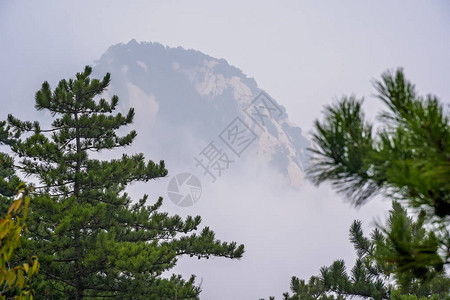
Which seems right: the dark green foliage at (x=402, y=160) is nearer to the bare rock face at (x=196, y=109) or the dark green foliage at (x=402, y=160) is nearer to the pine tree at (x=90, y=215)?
the pine tree at (x=90, y=215)

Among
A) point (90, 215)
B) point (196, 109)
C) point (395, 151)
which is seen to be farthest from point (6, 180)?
point (196, 109)

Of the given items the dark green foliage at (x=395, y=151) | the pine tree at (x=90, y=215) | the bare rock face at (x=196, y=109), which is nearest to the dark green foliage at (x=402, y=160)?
the dark green foliage at (x=395, y=151)

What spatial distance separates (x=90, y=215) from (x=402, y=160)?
7513 millimetres

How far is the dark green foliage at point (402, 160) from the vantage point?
1.81 meters

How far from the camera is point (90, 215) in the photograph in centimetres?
808

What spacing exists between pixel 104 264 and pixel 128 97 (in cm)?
11212

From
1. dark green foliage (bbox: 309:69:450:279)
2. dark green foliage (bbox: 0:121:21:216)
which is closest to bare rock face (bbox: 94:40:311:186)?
dark green foliage (bbox: 0:121:21:216)

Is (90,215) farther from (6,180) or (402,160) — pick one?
(402,160)

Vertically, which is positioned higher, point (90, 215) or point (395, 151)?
point (90, 215)

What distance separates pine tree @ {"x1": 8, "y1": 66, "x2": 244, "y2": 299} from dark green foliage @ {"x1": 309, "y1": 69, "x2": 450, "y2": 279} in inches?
240

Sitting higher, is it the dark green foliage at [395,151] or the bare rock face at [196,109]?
the bare rock face at [196,109]

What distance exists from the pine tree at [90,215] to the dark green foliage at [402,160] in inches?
240

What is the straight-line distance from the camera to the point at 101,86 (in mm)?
9594

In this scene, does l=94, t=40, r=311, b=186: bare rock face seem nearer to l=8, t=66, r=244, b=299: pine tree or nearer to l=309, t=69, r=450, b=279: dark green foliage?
l=8, t=66, r=244, b=299: pine tree
